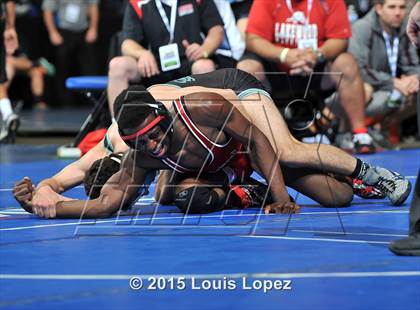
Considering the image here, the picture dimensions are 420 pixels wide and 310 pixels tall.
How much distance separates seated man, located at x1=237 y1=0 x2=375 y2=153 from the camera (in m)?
8.80

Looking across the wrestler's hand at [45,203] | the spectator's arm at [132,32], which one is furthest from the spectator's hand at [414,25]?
the spectator's arm at [132,32]

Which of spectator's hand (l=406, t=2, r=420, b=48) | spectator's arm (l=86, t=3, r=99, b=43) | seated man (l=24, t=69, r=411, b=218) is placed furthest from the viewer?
spectator's arm (l=86, t=3, r=99, b=43)

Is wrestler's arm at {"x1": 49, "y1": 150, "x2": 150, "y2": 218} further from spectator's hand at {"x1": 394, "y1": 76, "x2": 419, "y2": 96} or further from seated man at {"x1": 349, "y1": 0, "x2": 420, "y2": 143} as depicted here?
spectator's hand at {"x1": 394, "y1": 76, "x2": 419, "y2": 96}

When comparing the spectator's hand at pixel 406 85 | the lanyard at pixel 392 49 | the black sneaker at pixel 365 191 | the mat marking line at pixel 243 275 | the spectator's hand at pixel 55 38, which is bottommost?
the spectator's hand at pixel 55 38

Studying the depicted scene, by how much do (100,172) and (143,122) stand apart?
86cm

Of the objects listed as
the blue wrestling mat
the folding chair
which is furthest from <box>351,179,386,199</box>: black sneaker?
the folding chair

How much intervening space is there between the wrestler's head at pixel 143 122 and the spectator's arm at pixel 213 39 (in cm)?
347

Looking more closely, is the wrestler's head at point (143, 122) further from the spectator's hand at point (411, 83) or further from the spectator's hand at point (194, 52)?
the spectator's hand at point (411, 83)

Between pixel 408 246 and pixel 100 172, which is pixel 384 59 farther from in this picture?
pixel 408 246

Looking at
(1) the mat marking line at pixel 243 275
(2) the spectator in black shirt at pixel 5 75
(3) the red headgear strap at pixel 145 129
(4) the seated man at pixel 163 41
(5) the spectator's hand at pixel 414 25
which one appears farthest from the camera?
(2) the spectator in black shirt at pixel 5 75

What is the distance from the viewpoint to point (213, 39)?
881 centimetres

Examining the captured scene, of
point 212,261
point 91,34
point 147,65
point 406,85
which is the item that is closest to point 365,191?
point 212,261

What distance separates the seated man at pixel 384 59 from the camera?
9.54 m

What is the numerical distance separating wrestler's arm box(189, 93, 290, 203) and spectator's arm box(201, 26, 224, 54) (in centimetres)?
319
